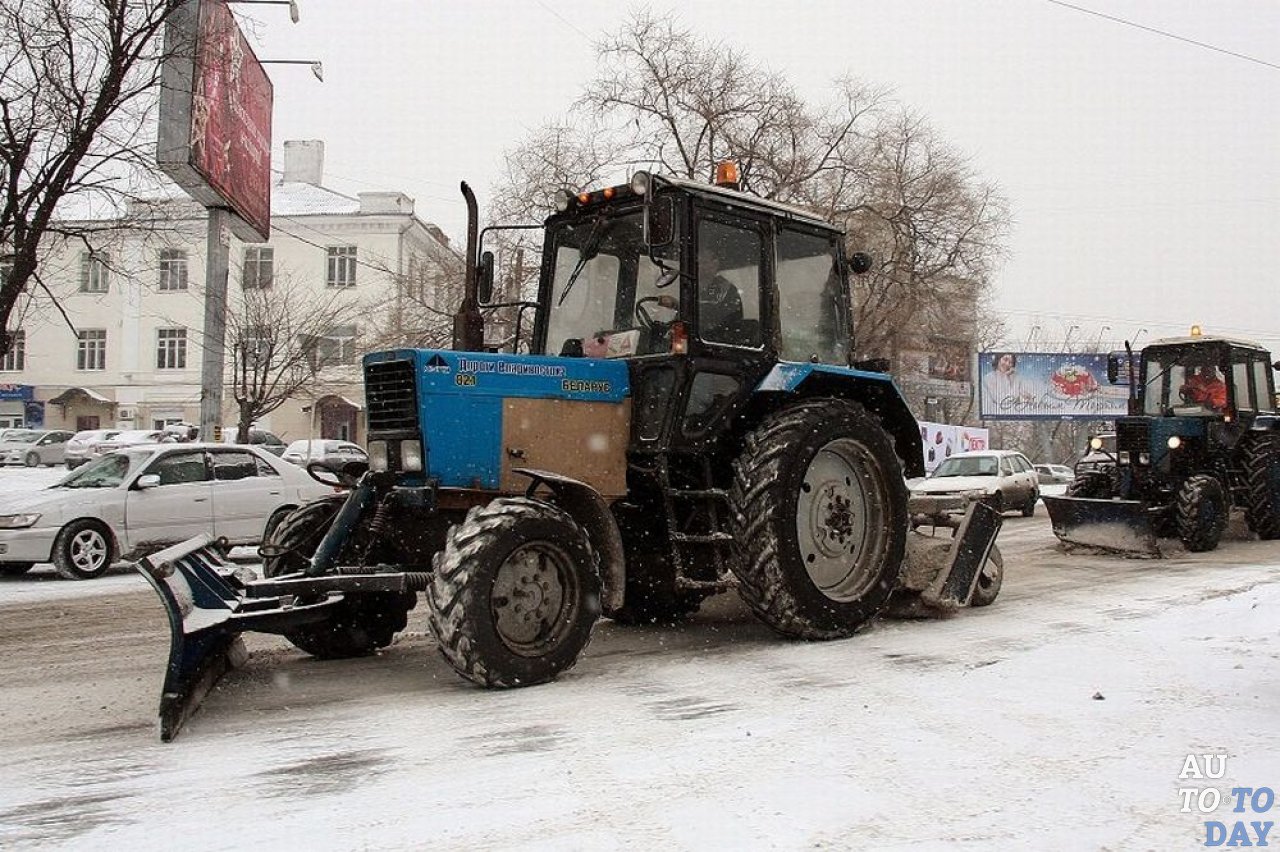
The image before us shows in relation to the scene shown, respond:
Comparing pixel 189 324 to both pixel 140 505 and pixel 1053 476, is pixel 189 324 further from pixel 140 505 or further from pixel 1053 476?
pixel 140 505

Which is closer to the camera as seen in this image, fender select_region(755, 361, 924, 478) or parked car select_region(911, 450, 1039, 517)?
fender select_region(755, 361, 924, 478)

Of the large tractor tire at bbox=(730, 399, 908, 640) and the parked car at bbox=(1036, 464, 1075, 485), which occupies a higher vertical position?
the large tractor tire at bbox=(730, 399, 908, 640)

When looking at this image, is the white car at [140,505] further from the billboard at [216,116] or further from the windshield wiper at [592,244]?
the windshield wiper at [592,244]

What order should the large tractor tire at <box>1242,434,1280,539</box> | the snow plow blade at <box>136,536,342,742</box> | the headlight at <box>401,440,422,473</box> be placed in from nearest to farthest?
the snow plow blade at <box>136,536,342,742</box> → the headlight at <box>401,440,422,473</box> → the large tractor tire at <box>1242,434,1280,539</box>

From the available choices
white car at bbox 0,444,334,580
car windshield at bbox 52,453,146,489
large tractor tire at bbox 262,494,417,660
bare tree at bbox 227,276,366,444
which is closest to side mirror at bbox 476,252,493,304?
large tractor tire at bbox 262,494,417,660

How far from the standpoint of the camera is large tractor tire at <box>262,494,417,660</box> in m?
6.18

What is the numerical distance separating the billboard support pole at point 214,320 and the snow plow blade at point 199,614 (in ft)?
48.8

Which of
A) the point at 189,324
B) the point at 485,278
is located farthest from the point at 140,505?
the point at 189,324

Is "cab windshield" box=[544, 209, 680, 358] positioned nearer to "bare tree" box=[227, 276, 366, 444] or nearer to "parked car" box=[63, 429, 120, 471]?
"bare tree" box=[227, 276, 366, 444]

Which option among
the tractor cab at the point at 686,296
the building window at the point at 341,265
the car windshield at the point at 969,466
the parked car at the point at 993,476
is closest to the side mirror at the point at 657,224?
the tractor cab at the point at 686,296

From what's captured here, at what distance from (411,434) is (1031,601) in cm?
552

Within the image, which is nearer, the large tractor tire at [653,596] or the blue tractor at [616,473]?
the blue tractor at [616,473]

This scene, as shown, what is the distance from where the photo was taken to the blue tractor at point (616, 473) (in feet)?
17.7

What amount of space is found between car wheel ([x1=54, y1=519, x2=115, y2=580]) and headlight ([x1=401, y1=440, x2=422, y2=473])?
7.69m
